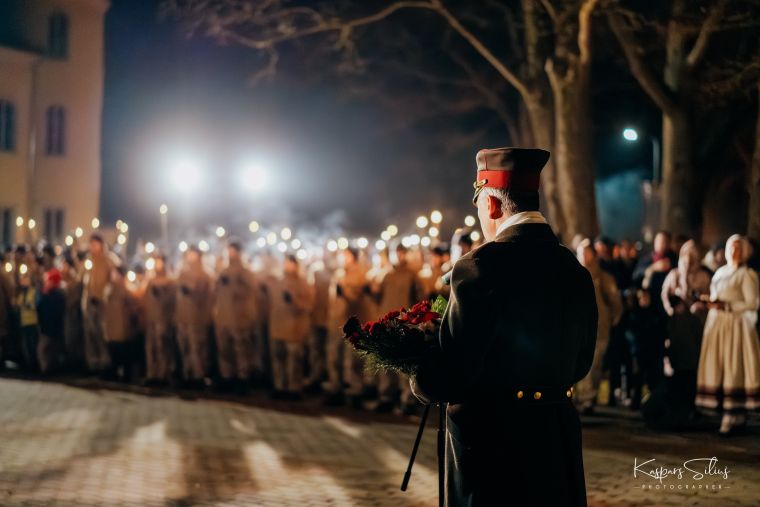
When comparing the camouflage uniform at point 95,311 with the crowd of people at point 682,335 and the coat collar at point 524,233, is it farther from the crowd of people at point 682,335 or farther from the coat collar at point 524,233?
the coat collar at point 524,233

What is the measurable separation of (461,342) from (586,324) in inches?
26.1

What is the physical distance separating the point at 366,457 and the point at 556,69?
11813 mm

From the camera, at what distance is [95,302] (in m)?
18.5

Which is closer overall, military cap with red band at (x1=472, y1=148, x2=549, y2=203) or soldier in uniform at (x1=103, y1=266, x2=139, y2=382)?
military cap with red band at (x1=472, y1=148, x2=549, y2=203)

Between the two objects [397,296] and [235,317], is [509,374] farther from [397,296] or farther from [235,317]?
[235,317]

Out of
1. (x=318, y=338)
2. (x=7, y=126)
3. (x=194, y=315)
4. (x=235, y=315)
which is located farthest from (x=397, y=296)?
(x=7, y=126)

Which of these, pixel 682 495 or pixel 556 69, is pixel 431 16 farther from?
pixel 682 495

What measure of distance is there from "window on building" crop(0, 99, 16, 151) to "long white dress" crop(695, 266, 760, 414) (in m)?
28.0

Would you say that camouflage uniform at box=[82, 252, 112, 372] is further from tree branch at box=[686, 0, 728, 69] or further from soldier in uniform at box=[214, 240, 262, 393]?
tree branch at box=[686, 0, 728, 69]

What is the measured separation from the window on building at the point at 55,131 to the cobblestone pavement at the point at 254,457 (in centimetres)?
2364

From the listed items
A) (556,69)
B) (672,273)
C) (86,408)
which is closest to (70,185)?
(556,69)

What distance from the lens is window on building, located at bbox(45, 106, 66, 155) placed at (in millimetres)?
37375

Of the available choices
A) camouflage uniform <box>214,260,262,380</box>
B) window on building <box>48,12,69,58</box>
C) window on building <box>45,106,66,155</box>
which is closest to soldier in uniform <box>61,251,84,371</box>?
camouflage uniform <box>214,260,262,380</box>

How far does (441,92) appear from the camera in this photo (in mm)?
36438
